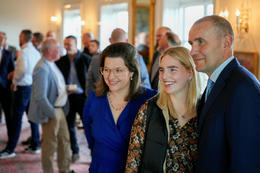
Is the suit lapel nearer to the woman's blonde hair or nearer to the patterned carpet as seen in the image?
the woman's blonde hair

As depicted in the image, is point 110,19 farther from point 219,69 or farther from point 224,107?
point 224,107

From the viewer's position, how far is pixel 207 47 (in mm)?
1558

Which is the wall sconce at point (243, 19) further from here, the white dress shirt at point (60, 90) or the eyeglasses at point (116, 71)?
the eyeglasses at point (116, 71)

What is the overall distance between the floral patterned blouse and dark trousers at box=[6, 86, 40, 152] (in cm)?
344

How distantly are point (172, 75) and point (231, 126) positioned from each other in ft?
1.65

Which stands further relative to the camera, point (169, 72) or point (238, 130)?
point (169, 72)

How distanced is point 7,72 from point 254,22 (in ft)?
Result: 13.1

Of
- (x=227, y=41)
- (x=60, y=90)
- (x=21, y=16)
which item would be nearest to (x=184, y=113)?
(x=227, y=41)

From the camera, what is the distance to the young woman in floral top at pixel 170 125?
66.9 inches

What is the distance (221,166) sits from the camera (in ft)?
4.69

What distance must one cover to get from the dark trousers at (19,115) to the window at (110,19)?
177 inches

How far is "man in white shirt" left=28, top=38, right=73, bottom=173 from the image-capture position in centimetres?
336

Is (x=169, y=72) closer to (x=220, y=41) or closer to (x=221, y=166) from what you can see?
(x=220, y=41)

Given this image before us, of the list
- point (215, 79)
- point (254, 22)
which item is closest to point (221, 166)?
point (215, 79)
